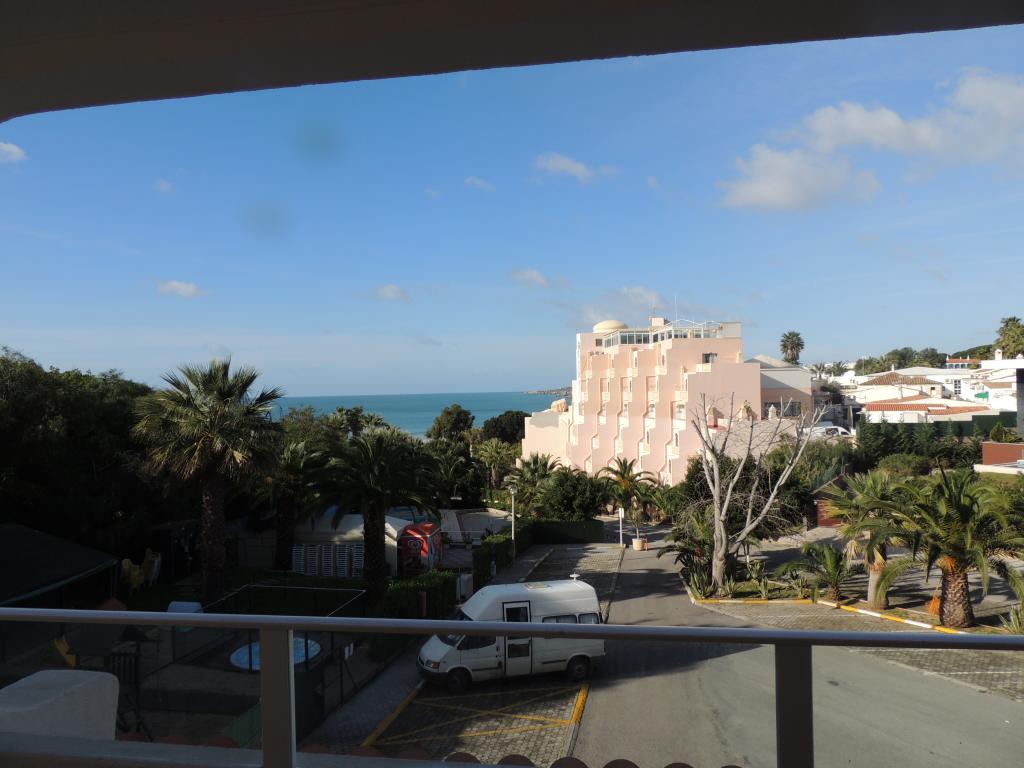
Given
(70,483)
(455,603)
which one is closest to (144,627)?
(455,603)

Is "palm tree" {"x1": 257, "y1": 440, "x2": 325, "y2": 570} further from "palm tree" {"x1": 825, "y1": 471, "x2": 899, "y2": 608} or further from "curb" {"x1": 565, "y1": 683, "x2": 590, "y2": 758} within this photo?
"curb" {"x1": 565, "y1": 683, "x2": 590, "y2": 758}

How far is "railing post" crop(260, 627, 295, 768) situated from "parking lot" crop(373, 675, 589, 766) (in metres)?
0.25

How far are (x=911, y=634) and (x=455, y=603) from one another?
15139mm

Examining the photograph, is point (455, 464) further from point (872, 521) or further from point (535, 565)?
point (872, 521)

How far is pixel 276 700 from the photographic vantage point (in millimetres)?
1933

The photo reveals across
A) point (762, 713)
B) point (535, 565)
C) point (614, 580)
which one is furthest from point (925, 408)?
point (762, 713)

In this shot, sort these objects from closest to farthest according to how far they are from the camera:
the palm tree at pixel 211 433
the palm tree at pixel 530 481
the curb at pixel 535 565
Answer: the palm tree at pixel 211 433 < the curb at pixel 535 565 < the palm tree at pixel 530 481

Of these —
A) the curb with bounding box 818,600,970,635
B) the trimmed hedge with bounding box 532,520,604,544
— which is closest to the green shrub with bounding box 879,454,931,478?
the trimmed hedge with bounding box 532,520,604,544

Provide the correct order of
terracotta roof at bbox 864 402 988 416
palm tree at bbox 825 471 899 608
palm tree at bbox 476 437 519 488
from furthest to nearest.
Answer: terracotta roof at bbox 864 402 988 416, palm tree at bbox 476 437 519 488, palm tree at bbox 825 471 899 608

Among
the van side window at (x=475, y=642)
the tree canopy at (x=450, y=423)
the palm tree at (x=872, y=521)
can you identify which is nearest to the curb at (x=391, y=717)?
the van side window at (x=475, y=642)

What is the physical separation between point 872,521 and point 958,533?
149cm

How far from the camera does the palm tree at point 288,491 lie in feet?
61.7

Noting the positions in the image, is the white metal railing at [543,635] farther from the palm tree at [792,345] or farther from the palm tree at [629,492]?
the palm tree at [792,345]

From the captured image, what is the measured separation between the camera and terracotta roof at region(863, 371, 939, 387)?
6912cm
